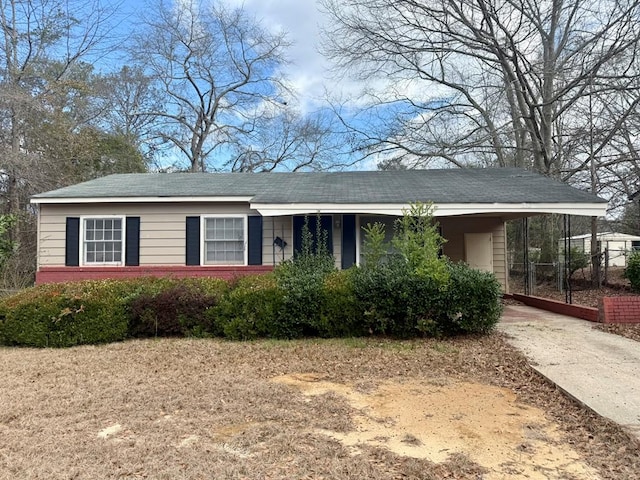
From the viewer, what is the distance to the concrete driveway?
14.4 ft

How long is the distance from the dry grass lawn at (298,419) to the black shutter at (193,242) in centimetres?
431

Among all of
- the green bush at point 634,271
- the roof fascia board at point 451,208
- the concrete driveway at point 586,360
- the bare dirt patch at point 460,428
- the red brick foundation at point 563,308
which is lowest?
the bare dirt patch at point 460,428

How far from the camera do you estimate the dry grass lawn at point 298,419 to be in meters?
3.21

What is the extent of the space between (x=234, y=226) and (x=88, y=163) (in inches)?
474

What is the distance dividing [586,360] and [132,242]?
9.46m

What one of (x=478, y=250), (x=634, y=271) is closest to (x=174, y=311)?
(x=478, y=250)

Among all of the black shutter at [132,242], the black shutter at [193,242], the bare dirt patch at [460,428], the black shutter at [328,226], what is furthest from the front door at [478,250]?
the black shutter at [132,242]

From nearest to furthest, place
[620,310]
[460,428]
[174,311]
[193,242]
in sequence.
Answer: [460,428] → [174,311] → [620,310] → [193,242]

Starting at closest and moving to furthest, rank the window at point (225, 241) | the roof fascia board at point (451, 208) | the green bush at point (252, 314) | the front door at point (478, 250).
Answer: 1. the green bush at point (252, 314)
2. the roof fascia board at point (451, 208)
3. the window at point (225, 241)
4. the front door at point (478, 250)

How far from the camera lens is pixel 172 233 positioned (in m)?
10.9

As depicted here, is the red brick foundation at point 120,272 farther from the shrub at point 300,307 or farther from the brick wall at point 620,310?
the brick wall at point 620,310

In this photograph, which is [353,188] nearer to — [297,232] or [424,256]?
[297,232]

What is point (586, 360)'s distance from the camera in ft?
19.9

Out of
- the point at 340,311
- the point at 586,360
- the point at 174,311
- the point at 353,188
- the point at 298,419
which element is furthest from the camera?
the point at 353,188
